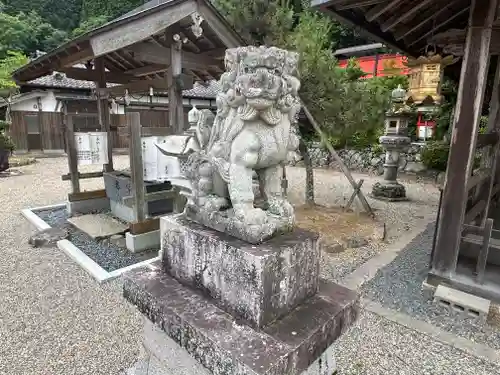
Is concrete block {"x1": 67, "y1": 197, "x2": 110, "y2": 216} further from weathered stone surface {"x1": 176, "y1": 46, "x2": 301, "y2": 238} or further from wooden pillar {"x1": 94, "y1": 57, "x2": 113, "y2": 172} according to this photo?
weathered stone surface {"x1": 176, "y1": 46, "x2": 301, "y2": 238}

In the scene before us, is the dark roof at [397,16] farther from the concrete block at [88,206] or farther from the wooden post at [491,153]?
the concrete block at [88,206]

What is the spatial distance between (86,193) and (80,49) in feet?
10.1

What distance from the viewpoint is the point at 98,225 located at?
210 inches

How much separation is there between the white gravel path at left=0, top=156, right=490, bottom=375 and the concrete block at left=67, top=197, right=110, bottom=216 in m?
1.68

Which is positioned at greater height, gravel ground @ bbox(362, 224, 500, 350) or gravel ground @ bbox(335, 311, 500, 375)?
gravel ground @ bbox(362, 224, 500, 350)

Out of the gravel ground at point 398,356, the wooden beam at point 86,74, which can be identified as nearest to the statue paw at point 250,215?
the gravel ground at point 398,356

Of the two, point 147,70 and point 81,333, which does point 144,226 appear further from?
point 147,70

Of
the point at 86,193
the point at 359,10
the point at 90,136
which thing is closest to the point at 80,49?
the point at 90,136

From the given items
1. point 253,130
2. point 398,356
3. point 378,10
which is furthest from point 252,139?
point 378,10

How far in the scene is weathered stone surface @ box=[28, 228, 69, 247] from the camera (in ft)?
15.3

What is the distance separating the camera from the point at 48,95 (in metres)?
15.0

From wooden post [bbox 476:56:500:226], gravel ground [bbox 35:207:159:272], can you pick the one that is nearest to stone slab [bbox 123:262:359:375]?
gravel ground [bbox 35:207:159:272]

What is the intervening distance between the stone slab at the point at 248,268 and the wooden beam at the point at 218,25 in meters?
3.17

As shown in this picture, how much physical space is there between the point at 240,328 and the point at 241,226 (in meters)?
0.47
